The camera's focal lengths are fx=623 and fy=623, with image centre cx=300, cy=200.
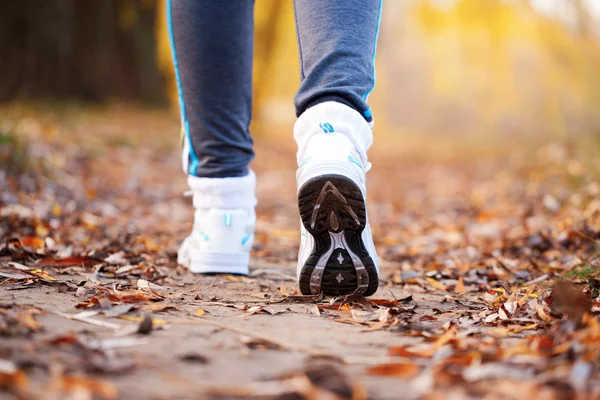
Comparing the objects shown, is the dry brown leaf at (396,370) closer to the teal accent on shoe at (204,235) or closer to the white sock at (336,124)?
the white sock at (336,124)

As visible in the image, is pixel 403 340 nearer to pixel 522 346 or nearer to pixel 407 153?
pixel 522 346

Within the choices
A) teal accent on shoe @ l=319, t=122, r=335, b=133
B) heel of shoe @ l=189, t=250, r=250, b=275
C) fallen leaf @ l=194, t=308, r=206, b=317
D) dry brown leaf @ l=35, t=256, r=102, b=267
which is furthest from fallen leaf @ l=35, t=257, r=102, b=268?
teal accent on shoe @ l=319, t=122, r=335, b=133

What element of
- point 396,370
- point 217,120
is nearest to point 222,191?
point 217,120

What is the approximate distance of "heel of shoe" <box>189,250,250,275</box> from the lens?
6.06 ft

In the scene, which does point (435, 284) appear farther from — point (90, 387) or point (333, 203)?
point (90, 387)

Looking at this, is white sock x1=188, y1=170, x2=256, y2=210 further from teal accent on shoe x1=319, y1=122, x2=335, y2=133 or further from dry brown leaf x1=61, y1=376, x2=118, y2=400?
dry brown leaf x1=61, y1=376, x2=118, y2=400

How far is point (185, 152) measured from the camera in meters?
1.90

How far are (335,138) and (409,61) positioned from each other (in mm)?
11645

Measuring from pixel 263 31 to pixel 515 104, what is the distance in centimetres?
447

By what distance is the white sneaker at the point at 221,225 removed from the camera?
184 cm

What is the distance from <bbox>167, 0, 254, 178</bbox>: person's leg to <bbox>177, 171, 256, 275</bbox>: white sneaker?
0.04 meters

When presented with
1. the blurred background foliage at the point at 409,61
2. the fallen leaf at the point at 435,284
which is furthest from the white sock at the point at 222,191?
the blurred background foliage at the point at 409,61

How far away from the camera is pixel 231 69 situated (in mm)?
1758

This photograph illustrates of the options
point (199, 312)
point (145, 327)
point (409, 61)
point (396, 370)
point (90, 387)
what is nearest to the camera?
point (90, 387)
